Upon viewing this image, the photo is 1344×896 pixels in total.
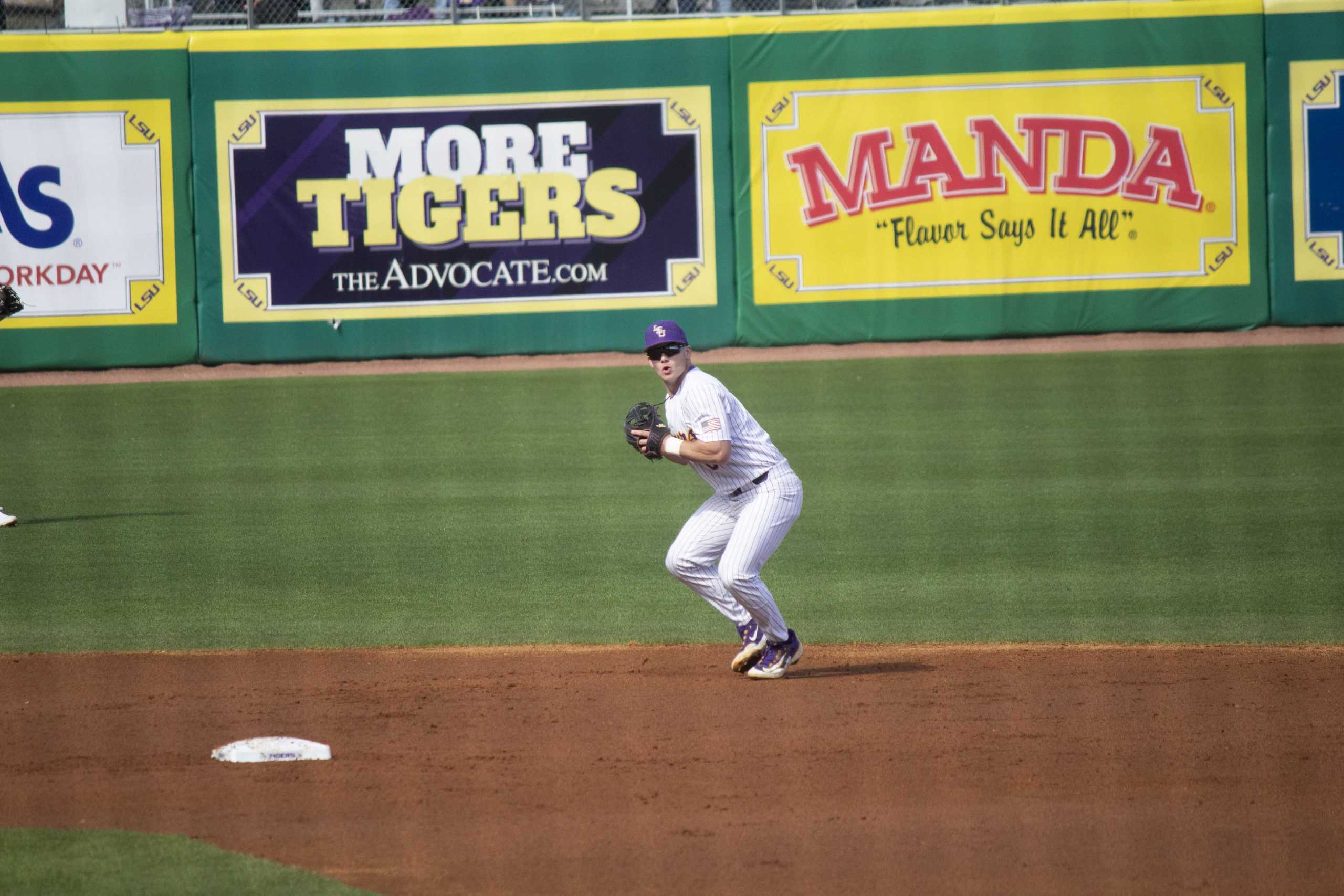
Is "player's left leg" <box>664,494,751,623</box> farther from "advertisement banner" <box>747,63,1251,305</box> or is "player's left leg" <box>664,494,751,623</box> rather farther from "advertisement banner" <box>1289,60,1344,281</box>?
"advertisement banner" <box>1289,60,1344,281</box>

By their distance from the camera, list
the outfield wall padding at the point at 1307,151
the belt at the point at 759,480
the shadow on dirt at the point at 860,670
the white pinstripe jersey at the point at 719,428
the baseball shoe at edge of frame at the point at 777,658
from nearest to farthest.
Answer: the white pinstripe jersey at the point at 719,428
the belt at the point at 759,480
the baseball shoe at edge of frame at the point at 777,658
the shadow on dirt at the point at 860,670
the outfield wall padding at the point at 1307,151

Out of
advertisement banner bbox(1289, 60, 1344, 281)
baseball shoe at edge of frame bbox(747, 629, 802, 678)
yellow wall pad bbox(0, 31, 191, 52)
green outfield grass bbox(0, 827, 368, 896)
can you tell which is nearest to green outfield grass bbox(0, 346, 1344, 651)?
baseball shoe at edge of frame bbox(747, 629, 802, 678)

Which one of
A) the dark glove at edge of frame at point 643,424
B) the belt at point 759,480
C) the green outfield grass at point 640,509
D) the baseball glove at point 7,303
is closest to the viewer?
the dark glove at edge of frame at point 643,424

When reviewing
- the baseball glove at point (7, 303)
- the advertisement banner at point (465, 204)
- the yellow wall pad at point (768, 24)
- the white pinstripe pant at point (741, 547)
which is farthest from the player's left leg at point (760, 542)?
the yellow wall pad at point (768, 24)

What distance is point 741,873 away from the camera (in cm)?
450

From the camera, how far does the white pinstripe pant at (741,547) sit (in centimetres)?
637

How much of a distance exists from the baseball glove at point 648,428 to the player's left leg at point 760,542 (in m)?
0.48

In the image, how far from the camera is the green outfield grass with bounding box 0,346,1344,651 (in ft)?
26.9

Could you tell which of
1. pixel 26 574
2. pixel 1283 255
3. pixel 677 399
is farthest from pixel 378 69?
pixel 677 399

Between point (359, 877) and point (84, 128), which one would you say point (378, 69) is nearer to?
point (84, 128)

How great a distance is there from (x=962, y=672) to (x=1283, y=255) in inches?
544

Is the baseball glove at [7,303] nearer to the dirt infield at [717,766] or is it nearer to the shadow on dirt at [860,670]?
the dirt infield at [717,766]

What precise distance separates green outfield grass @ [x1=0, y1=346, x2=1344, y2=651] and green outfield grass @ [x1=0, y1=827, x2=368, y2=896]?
300 cm

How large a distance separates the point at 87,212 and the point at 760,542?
13.9m
